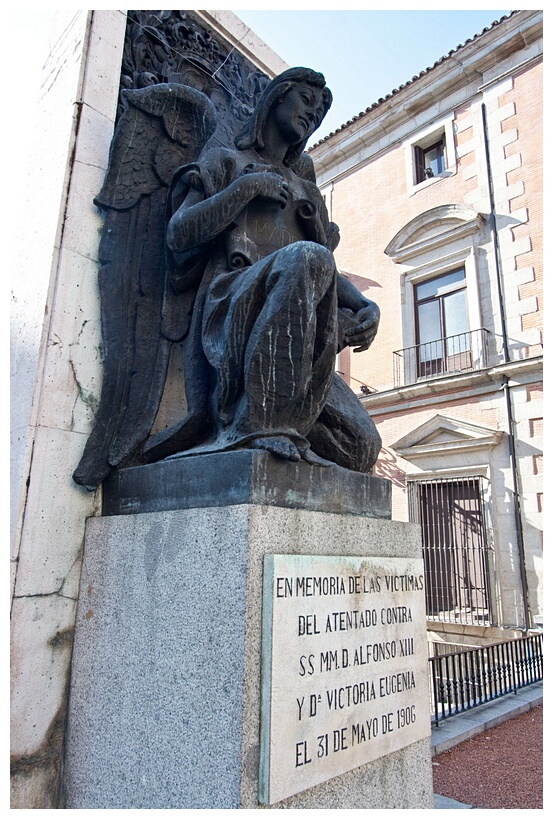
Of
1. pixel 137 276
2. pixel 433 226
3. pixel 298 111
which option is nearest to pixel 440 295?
pixel 433 226

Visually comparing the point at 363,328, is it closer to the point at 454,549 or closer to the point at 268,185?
the point at 268,185

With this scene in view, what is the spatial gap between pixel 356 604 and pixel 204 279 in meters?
1.64

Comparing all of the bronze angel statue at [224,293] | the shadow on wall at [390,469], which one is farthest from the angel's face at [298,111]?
the shadow on wall at [390,469]

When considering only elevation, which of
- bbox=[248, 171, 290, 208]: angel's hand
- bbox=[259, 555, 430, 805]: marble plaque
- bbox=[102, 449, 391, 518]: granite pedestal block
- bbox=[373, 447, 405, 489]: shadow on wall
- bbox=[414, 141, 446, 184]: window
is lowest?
bbox=[259, 555, 430, 805]: marble plaque

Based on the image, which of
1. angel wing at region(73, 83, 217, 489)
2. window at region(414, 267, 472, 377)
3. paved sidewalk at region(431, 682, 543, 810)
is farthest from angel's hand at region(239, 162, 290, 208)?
window at region(414, 267, 472, 377)

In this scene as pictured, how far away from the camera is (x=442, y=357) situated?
47.2 ft

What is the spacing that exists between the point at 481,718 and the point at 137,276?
19.6ft

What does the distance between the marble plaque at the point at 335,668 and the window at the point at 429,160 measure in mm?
15671

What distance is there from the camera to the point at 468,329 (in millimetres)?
13906

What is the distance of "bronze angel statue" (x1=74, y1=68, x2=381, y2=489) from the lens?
7.28ft

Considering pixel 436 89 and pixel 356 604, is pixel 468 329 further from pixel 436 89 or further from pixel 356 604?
pixel 356 604

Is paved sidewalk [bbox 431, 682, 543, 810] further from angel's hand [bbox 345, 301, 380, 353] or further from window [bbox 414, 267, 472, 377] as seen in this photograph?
window [bbox 414, 267, 472, 377]

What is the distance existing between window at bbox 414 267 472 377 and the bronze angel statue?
1146 cm

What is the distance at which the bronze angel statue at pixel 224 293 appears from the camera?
7.28 ft
